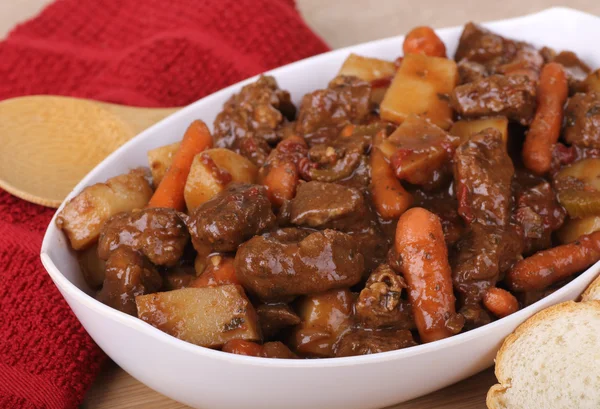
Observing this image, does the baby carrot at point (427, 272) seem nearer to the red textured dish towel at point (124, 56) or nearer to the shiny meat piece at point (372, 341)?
the shiny meat piece at point (372, 341)

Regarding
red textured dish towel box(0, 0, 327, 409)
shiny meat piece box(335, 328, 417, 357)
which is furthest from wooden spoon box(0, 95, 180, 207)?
shiny meat piece box(335, 328, 417, 357)

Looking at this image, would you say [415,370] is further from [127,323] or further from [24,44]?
[24,44]

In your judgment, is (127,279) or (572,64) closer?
(127,279)

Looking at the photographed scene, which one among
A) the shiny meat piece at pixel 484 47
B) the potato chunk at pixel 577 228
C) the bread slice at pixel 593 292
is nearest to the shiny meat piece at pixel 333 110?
the shiny meat piece at pixel 484 47

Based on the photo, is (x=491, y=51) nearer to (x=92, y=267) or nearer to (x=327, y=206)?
(x=327, y=206)

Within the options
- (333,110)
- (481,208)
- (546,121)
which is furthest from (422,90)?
(481,208)

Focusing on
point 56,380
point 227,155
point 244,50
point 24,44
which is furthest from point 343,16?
point 56,380

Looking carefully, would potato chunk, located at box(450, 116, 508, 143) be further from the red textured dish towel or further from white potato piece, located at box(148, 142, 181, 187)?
the red textured dish towel
